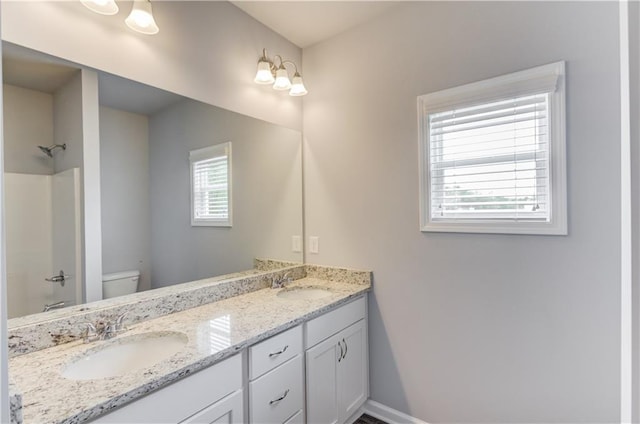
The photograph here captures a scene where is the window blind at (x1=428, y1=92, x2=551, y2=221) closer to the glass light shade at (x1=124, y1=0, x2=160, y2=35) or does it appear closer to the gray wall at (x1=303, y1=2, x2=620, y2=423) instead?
the gray wall at (x1=303, y1=2, x2=620, y2=423)

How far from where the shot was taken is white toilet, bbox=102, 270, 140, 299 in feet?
4.82

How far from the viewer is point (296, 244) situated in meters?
2.47

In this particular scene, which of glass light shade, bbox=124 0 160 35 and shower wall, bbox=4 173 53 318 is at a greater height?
glass light shade, bbox=124 0 160 35

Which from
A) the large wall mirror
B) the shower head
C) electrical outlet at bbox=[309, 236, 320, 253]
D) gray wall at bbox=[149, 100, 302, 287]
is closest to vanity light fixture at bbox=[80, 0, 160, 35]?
the large wall mirror

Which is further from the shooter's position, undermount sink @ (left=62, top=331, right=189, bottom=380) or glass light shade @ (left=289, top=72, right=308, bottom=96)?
glass light shade @ (left=289, top=72, right=308, bottom=96)

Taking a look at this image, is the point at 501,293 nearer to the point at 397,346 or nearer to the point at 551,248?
the point at 551,248

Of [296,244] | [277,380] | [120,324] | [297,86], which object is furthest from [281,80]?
[277,380]

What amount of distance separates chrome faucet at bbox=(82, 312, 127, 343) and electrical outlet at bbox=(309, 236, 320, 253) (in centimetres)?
135

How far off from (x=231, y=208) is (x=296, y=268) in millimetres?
671

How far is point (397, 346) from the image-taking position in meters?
2.07

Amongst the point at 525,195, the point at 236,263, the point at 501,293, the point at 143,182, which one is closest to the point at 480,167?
the point at 525,195

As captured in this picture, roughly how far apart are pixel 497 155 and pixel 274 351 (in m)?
1.50

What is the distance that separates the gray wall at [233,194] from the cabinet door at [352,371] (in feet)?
2.38

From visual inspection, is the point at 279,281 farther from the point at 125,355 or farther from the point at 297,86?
the point at 297,86
